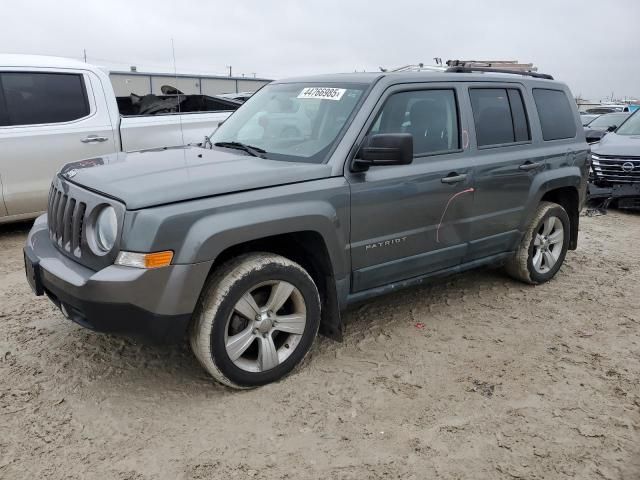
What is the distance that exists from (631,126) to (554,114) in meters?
5.93

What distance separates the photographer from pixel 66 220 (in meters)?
3.16

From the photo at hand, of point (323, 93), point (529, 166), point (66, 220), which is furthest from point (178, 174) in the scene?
point (529, 166)

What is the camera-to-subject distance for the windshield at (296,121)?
3557 mm

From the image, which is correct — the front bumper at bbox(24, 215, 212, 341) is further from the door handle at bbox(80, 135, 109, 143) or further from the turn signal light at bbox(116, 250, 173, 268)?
the door handle at bbox(80, 135, 109, 143)

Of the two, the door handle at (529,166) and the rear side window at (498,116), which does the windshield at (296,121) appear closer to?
the rear side window at (498,116)

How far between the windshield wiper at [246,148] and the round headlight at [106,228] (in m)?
1.06

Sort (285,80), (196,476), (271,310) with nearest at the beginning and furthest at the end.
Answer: (196,476) → (271,310) → (285,80)

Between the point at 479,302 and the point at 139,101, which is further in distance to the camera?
the point at 139,101

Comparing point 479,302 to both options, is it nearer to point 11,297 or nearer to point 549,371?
point 549,371

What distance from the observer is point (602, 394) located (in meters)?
3.29

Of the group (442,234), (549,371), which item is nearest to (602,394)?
(549,371)

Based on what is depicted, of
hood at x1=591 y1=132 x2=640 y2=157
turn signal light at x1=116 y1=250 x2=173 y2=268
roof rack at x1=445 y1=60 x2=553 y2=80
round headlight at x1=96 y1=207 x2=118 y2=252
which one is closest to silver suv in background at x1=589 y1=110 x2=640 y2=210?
hood at x1=591 y1=132 x2=640 y2=157

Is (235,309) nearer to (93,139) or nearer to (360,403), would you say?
(360,403)

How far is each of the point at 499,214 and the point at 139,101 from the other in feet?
17.6
